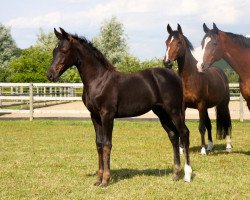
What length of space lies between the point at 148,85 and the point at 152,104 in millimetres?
314

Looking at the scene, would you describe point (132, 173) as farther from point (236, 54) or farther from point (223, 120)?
point (223, 120)

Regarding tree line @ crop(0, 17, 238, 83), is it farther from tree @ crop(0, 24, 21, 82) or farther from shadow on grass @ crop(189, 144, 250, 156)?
shadow on grass @ crop(189, 144, 250, 156)

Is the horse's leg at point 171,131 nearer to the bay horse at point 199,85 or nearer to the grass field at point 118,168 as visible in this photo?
the grass field at point 118,168

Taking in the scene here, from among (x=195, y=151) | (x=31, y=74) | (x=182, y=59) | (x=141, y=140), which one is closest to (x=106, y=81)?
(x=182, y=59)

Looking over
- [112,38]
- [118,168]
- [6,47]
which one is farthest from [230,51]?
[6,47]

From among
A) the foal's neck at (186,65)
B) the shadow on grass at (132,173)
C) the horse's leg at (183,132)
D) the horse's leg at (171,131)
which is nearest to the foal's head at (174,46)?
the foal's neck at (186,65)

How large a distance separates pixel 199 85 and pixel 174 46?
118cm

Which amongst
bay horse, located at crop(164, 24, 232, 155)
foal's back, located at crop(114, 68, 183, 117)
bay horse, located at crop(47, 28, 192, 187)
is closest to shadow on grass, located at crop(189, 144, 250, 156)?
bay horse, located at crop(164, 24, 232, 155)

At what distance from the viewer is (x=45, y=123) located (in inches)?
667

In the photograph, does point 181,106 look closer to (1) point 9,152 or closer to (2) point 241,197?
(2) point 241,197

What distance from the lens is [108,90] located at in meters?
6.63

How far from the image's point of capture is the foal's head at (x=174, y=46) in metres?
8.86

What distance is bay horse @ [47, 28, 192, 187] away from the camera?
21.5 ft

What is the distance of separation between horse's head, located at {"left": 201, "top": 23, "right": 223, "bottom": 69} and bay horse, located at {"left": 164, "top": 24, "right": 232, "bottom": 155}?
89cm
